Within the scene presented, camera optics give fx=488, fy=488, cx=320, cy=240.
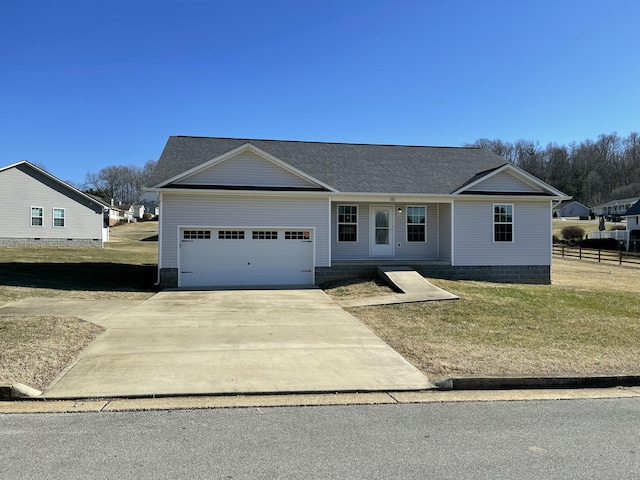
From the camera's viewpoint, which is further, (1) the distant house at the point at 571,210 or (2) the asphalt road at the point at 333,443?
(1) the distant house at the point at 571,210

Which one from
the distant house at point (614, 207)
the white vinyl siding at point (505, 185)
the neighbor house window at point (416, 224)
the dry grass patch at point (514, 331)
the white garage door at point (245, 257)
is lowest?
the dry grass patch at point (514, 331)

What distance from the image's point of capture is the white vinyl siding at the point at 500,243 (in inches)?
724

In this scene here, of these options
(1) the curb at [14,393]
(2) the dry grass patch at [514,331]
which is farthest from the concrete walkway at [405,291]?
(1) the curb at [14,393]

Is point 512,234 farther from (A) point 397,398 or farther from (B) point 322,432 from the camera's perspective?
(B) point 322,432

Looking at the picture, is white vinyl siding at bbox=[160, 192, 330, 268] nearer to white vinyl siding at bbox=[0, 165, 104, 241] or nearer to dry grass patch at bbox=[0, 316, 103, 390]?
dry grass patch at bbox=[0, 316, 103, 390]

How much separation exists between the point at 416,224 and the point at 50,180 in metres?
25.9

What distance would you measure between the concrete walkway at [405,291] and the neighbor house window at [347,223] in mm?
2817

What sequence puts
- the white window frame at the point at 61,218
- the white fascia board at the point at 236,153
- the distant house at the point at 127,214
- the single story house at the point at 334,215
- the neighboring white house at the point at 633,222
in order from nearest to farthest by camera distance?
the white fascia board at the point at 236,153 < the single story house at the point at 334,215 < the white window frame at the point at 61,218 < the neighboring white house at the point at 633,222 < the distant house at the point at 127,214

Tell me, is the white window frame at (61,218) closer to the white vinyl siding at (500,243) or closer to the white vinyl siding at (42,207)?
the white vinyl siding at (42,207)

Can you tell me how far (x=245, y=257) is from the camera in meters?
17.0

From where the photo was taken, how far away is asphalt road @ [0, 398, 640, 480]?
13.1 ft

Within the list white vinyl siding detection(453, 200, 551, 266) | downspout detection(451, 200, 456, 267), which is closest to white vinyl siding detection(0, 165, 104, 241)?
downspout detection(451, 200, 456, 267)

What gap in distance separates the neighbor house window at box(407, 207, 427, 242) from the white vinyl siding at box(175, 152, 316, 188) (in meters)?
4.63

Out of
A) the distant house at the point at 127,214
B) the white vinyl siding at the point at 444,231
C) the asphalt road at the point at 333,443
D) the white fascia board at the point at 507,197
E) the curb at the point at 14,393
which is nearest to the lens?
the asphalt road at the point at 333,443
